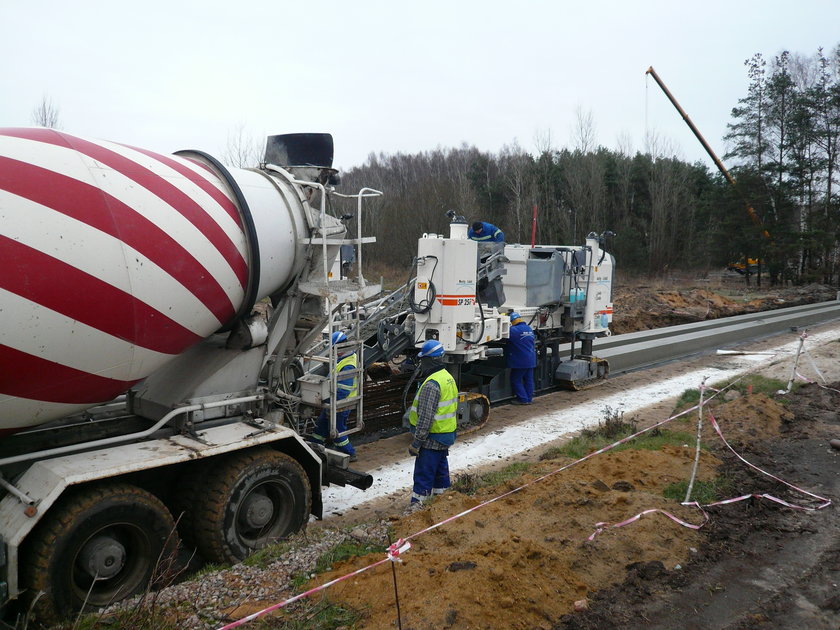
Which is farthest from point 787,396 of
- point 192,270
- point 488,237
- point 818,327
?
point 818,327

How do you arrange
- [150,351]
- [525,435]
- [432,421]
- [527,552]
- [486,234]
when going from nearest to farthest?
[527,552]
[150,351]
[432,421]
[525,435]
[486,234]

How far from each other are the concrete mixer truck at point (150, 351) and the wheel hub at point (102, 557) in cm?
1

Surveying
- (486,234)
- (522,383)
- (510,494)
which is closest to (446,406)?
(510,494)

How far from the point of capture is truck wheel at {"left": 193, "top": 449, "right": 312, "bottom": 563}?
4.97m

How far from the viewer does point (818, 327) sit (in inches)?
893

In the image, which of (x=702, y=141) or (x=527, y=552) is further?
(x=702, y=141)

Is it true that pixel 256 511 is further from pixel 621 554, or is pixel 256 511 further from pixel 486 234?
pixel 486 234

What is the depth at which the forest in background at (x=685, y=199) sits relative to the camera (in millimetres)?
36406

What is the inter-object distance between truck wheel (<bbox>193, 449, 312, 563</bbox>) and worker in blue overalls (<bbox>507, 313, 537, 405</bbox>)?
248 inches

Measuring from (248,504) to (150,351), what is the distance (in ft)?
4.86

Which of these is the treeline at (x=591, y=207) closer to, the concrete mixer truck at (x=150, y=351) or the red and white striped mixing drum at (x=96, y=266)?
the concrete mixer truck at (x=150, y=351)

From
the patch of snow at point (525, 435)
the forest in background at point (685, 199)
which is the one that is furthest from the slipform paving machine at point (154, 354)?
the forest in background at point (685, 199)

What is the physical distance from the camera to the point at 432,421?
6312mm

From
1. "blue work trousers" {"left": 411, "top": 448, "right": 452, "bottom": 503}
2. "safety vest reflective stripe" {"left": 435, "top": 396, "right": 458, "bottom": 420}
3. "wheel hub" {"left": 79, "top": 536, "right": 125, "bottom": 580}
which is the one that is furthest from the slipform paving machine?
"safety vest reflective stripe" {"left": 435, "top": 396, "right": 458, "bottom": 420}
